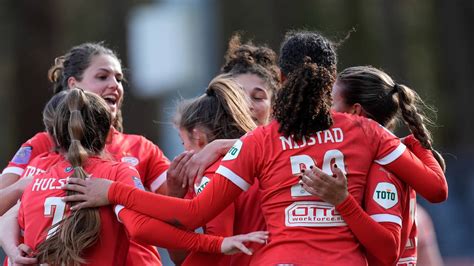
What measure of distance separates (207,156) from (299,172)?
56cm

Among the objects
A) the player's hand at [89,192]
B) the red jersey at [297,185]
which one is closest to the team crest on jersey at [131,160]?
the player's hand at [89,192]

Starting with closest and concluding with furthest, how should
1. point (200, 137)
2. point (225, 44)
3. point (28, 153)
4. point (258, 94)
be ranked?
1. point (200, 137)
2. point (28, 153)
3. point (258, 94)
4. point (225, 44)

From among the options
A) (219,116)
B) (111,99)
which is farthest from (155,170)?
(219,116)

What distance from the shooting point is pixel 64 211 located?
4418mm

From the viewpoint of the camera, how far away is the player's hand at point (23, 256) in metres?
4.41

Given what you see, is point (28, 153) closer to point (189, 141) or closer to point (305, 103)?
point (189, 141)

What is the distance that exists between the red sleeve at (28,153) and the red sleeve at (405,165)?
1931mm

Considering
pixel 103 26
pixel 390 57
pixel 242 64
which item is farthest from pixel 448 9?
pixel 242 64

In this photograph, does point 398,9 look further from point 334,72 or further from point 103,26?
point 334,72

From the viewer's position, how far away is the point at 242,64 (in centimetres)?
579

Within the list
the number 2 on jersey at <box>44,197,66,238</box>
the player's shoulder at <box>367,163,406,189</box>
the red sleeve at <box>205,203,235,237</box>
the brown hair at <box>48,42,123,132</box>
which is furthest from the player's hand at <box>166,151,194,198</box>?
the brown hair at <box>48,42,123,132</box>

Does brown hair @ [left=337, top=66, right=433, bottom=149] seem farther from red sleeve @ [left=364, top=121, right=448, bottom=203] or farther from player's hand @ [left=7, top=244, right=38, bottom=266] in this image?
player's hand @ [left=7, top=244, right=38, bottom=266]

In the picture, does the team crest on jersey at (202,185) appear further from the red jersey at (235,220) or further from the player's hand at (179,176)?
the player's hand at (179,176)

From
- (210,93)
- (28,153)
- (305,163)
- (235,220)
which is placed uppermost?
(210,93)
